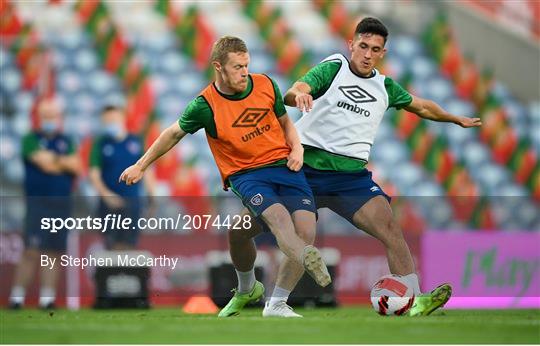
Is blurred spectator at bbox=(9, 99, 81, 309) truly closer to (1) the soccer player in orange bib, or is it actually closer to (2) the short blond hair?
(1) the soccer player in orange bib

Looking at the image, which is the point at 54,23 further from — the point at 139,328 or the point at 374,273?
the point at 139,328

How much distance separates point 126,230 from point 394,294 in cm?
393

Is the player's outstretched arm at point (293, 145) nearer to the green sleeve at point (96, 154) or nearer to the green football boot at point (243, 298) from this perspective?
the green football boot at point (243, 298)

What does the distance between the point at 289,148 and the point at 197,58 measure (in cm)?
1190

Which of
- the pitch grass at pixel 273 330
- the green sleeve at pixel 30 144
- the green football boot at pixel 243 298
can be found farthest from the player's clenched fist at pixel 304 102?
the green sleeve at pixel 30 144

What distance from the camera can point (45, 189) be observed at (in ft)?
36.1

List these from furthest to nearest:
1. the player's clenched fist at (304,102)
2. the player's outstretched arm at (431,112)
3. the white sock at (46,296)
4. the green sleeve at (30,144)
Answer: the green sleeve at (30,144)
the white sock at (46,296)
the player's outstretched arm at (431,112)
the player's clenched fist at (304,102)

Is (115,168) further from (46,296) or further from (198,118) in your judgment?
(198,118)

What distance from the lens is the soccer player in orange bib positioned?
7.46m

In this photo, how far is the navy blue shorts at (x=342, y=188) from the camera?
7.86 metres

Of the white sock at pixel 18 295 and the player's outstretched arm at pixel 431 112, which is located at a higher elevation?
the player's outstretched arm at pixel 431 112

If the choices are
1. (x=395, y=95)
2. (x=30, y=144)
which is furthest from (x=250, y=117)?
(x=30, y=144)

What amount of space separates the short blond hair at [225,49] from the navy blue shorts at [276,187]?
715 mm

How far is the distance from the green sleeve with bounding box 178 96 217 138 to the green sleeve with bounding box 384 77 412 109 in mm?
1228
